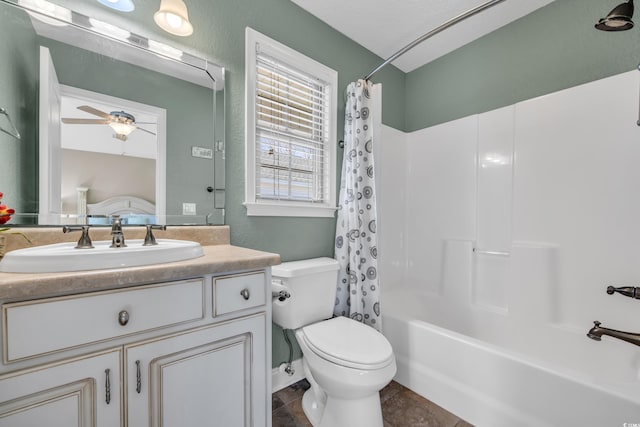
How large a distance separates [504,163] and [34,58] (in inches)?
104

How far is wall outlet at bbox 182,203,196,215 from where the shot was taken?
1.32 meters

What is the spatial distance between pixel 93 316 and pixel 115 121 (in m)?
0.88

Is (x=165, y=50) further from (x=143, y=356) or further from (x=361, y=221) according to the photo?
(x=361, y=221)

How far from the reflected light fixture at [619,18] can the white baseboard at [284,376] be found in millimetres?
2372

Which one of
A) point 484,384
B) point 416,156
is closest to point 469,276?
point 484,384

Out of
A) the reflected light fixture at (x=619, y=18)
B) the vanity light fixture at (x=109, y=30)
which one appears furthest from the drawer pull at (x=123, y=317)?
the reflected light fixture at (x=619, y=18)

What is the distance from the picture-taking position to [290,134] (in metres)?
1.76

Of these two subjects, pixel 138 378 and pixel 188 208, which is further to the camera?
pixel 188 208

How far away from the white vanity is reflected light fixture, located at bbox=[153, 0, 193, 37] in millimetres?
1132

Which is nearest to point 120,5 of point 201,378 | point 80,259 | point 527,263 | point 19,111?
point 19,111

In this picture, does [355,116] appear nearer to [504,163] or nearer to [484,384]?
[504,163]

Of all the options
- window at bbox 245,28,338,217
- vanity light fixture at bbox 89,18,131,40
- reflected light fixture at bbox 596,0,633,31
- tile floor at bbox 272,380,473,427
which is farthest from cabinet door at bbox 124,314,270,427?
reflected light fixture at bbox 596,0,633,31

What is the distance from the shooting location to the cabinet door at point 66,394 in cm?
60

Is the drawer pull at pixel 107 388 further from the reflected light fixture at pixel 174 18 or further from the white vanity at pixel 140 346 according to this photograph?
the reflected light fixture at pixel 174 18
